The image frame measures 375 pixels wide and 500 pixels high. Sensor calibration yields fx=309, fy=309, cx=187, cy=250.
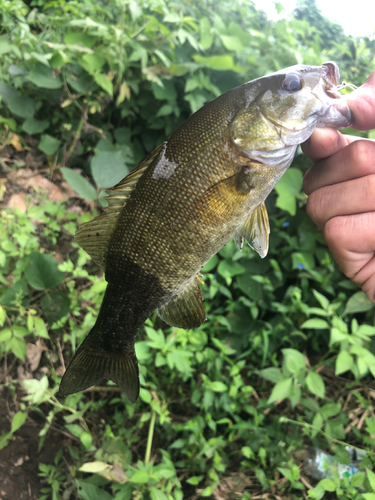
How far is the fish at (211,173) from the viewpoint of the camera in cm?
78

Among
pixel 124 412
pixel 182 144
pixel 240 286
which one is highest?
pixel 182 144

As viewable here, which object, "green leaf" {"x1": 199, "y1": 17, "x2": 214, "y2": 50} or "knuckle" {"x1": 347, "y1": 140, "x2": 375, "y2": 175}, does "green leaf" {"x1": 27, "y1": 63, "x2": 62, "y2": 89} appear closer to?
"green leaf" {"x1": 199, "y1": 17, "x2": 214, "y2": 50}

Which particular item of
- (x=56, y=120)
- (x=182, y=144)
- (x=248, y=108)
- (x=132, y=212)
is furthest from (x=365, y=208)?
(x=56, y=120)

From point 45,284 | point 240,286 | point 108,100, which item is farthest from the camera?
point 108,100

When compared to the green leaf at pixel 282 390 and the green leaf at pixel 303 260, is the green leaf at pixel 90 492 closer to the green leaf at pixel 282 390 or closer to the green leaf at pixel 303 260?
the green leaf at pixel 282 390

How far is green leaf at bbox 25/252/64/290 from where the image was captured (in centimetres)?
146

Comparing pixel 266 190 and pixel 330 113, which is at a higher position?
pixel 330 113

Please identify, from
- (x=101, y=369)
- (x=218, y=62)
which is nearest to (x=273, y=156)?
(x=101, y=369)

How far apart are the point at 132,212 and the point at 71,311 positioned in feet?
3.46

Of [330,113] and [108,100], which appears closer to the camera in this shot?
[330,113]

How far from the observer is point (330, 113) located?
0.79 meters

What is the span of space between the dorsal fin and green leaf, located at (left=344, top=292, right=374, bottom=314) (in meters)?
1.37

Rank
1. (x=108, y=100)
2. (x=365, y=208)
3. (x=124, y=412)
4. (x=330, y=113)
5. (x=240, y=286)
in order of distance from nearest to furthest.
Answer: (x=330, y=113) → (x=365, y=208) → (x=124, y=412) → (x=240, y=286) → (x=108, y=100)

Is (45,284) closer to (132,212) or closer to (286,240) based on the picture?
(132,212)
